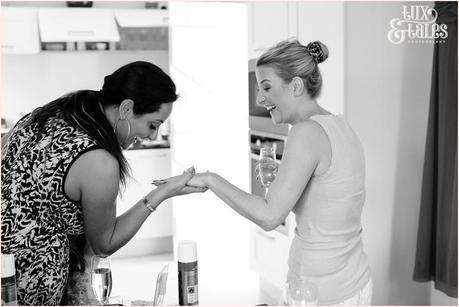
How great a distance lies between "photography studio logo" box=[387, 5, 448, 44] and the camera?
2711 millimetres

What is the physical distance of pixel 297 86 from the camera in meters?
1.61

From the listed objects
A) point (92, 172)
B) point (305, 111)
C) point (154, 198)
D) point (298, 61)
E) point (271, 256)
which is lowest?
point (271, 256)

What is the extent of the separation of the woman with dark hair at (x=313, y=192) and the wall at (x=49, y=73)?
125 inches

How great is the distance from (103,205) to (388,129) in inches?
67.0

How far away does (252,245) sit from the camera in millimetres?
3580

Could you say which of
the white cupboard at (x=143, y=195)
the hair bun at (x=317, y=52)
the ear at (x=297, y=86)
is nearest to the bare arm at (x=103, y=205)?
the ear at (x=297, y=86)

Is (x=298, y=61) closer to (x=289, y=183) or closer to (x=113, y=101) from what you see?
(x=289, y=183)

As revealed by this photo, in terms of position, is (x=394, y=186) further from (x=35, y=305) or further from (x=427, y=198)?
(x=35, y=305)

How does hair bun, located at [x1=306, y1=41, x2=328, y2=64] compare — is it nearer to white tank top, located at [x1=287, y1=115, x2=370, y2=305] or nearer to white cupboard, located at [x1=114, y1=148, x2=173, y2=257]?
white tank top, located at [x1=287, y1=115, x2=370, y2=305]

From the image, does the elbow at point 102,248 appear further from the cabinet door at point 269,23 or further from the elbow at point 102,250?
the cabinet door at point 269,23

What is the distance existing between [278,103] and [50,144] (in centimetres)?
60

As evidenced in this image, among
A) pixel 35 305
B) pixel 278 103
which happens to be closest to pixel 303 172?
pixel 278 103

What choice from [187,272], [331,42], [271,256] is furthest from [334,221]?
[271,256]

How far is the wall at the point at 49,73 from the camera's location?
4.44 m
